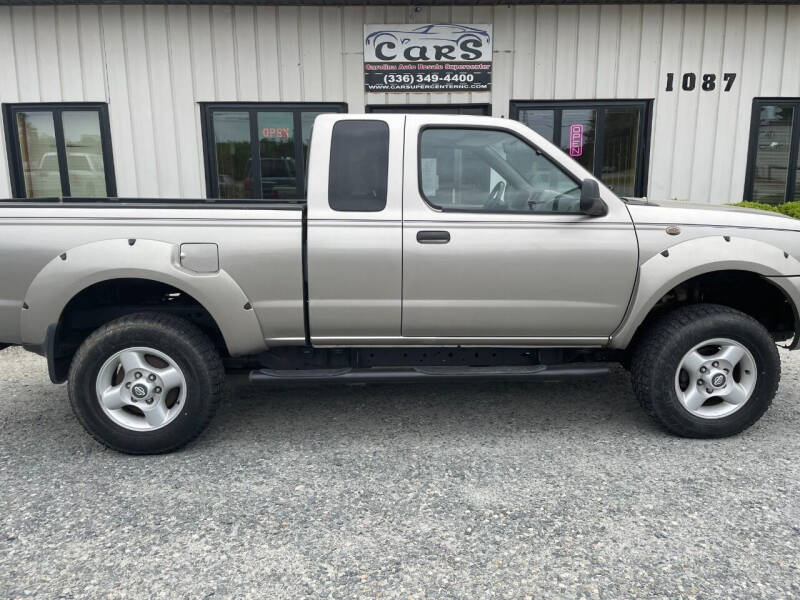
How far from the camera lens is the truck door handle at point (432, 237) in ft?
11.5

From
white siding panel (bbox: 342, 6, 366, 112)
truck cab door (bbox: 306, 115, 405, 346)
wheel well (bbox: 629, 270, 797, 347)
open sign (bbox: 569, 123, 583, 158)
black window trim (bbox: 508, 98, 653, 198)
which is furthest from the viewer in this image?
open sign (bbox: 569, 123, 583, 158)

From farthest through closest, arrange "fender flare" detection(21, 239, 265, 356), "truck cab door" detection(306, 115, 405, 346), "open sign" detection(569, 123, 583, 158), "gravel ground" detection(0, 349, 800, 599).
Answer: "open sign" detection(569, 123, 583, 158) < "truck cab door" detection(306, 115, 405, 346) < "fender flare" detection(21, 239, 265, 356) < "gravel ground" detection(0, 349, 800, 599)

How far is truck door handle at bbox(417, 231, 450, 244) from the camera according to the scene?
3514 millimetres

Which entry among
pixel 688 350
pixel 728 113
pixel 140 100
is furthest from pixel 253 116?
pixel 688 350

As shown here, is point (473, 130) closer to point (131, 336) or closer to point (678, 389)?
point (678, 389)

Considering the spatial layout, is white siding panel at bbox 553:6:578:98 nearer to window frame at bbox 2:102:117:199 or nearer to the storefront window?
the storefront window

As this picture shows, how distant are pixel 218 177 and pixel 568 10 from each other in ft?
17.5

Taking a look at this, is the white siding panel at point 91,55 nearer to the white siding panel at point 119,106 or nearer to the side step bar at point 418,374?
the white siding panel at point 119,106

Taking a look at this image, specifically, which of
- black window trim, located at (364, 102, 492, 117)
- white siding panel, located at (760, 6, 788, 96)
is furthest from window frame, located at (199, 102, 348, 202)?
white siding panel, located at (760, 6, 788, 96)

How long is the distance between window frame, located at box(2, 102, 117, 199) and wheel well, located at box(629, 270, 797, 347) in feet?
24.9

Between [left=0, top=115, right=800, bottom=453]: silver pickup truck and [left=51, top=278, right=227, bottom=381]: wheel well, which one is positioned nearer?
[left=0, top=115, right=800, bottom=453]: silver pickup truck

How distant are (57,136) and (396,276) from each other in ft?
24.0

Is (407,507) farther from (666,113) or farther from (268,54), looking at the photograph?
(666,113)

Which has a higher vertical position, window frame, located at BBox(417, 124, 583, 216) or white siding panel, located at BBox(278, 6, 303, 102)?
white siding panel, located at BBox(278, 6, 303, 102)
